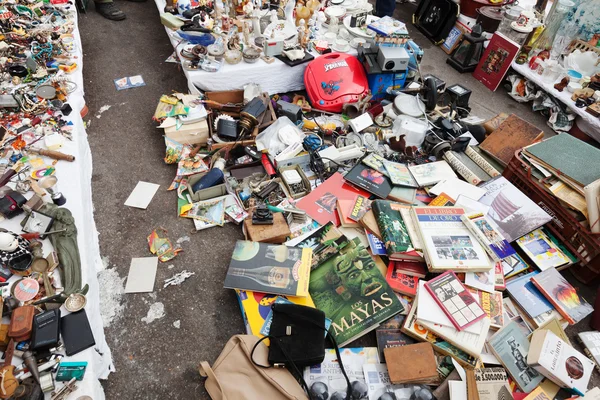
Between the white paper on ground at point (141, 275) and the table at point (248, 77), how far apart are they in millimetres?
2006

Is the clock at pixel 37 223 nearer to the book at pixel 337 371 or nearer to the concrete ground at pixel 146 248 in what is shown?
the concrete ground at pixel 146 248

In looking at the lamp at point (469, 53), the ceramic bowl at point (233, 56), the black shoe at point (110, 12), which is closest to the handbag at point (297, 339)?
the ceramic bowl at point (233, 56)

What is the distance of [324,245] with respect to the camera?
304 centimetres

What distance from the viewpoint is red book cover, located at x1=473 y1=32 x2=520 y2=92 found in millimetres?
5129

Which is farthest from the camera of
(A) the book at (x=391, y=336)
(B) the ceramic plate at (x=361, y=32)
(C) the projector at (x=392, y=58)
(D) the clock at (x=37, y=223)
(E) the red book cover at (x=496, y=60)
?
(E) the red book cover at (x=496, y=60)

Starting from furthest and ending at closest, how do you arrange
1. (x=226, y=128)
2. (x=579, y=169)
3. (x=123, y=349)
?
(x=226, y=128) < (x=579, y=169) < (x=123, y=349)

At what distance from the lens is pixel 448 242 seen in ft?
9.77

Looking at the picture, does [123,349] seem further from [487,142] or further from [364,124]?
[487,142]

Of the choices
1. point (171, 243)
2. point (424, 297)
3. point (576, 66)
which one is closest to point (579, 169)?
point (424, 297)

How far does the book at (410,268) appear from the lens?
116 inches

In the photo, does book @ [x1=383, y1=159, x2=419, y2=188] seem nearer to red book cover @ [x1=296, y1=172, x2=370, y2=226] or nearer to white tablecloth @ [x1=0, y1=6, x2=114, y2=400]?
red book cover @ [x1=296, y1=172, x2=370, y2=226]

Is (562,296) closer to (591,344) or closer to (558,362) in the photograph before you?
(591,344)

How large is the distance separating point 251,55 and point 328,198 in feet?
6.58

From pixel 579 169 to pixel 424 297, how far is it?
189 centimetres
